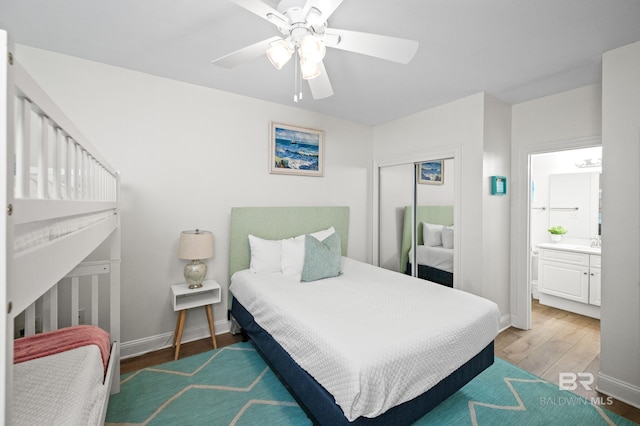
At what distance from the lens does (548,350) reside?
266cm

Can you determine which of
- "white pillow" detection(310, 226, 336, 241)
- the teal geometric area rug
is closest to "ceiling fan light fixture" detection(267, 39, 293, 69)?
Answer: "white pillow" detection(310, 226, 336, 241)

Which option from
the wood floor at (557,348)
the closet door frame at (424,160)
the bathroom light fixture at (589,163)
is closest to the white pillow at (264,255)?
the closet door frame at (424,160)

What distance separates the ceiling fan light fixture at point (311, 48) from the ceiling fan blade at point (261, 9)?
14 cm

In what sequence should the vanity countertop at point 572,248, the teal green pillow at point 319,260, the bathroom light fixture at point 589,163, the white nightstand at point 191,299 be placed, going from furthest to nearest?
the bathroom light fixture at point 589,163
the vanity countertop at point 572,248
the teal green pillow at point 319,260
the white nightstand at point 191,299

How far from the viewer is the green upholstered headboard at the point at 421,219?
319cm

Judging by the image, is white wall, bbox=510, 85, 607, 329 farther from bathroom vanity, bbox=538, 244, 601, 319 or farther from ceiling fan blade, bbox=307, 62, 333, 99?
ceiling fan blade, bbox=307, 62, 333, 99

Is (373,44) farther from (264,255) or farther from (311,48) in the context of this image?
(264,255)

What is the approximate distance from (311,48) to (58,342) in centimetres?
209

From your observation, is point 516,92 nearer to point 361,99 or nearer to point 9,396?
point 361,99

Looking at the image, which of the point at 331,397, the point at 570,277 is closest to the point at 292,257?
the point at 331,397

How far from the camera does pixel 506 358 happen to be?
2.53m

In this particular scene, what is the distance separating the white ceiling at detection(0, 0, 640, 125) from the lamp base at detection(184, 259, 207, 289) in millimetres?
1730

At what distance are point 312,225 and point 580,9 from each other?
2.78 m

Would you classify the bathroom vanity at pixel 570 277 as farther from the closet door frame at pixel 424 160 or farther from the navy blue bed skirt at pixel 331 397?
the navy blue bed skirt at pixel 331 397
